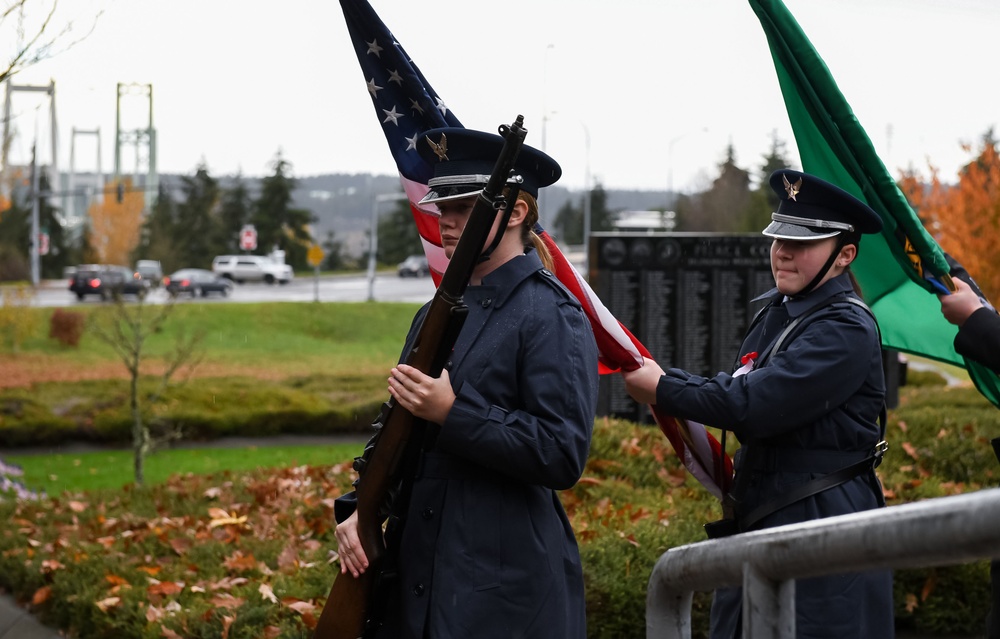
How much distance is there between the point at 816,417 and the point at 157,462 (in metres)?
18.1

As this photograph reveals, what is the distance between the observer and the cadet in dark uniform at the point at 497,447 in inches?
110

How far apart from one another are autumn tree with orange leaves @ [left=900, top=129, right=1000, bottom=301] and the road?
993 inches

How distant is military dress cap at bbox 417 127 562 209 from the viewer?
2992 mm

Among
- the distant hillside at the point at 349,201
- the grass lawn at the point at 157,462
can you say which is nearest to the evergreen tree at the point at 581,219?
the distant hillside at the point at 349,201

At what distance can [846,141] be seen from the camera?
3875 mm

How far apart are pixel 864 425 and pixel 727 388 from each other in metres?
0.43

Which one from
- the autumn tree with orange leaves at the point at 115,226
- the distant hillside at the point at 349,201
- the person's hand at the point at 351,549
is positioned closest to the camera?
the person's hand at the point at 351,549

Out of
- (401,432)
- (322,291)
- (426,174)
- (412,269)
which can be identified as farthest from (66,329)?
(412,269)

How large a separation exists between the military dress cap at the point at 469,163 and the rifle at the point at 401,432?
168 millimetres

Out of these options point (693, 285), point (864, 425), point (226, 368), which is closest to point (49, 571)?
point (864, 425)

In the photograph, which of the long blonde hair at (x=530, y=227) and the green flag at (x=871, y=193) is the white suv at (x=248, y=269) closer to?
the green flag at (x=871, y=193)

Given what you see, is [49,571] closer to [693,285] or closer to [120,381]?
[693,285]

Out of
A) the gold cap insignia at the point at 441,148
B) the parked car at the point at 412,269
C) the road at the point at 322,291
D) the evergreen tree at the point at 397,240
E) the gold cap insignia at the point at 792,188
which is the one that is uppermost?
the gold cap insignia at the point at 441,148

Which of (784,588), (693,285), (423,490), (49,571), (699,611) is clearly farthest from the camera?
(693,285)
